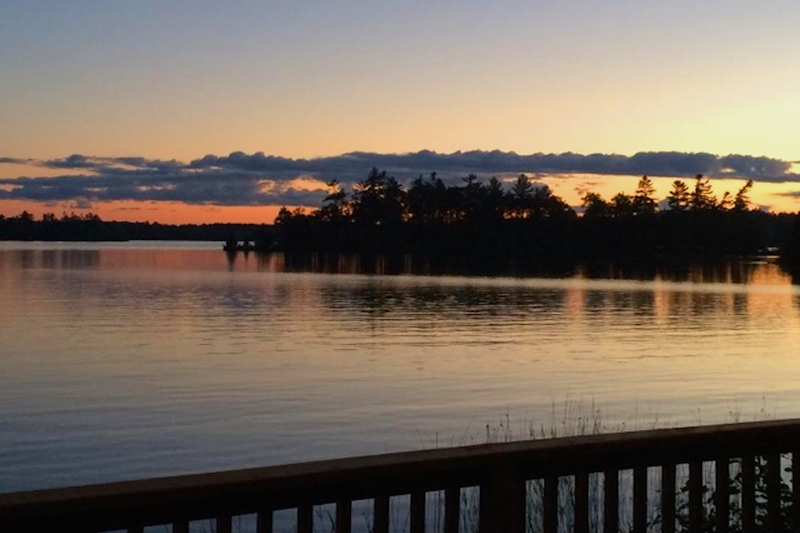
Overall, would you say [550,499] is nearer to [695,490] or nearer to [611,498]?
[611,498]

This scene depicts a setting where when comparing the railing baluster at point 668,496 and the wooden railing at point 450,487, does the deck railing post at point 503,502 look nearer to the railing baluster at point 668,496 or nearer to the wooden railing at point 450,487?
the wooden railing at point 450,487

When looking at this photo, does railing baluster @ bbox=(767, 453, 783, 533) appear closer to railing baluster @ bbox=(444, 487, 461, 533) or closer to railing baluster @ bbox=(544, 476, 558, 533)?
railing baluster @ bbox=(544, 476, 558, 533)

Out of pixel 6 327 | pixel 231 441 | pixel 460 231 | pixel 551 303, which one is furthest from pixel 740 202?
pixel 231 441

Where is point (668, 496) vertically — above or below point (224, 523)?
below

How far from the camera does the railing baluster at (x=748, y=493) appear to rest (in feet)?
15.6

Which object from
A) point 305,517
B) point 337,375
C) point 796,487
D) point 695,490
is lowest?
point 337,375

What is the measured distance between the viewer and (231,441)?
60.2 feet

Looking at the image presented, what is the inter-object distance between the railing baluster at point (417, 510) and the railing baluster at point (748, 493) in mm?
1693

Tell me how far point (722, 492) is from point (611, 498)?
66 centimetres

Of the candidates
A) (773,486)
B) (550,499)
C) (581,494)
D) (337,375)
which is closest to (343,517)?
(550,499)

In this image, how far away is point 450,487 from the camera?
4.10m

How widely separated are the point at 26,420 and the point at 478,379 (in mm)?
12359

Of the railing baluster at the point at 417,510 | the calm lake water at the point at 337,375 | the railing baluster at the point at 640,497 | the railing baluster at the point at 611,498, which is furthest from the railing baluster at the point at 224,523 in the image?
the calm lake water at the point at 337,375

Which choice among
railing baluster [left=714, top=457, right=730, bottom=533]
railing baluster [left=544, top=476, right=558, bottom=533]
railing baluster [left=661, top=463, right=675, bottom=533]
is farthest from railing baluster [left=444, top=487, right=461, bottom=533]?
railing baluster [left=714, top=457, right=730, bottom=533]
